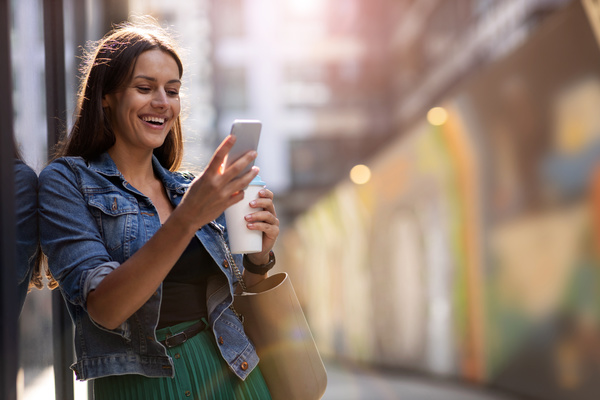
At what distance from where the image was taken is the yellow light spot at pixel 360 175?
12.2m

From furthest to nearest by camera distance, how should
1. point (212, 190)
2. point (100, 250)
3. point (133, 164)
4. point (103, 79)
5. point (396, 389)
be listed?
1. point (396, 389)
2. point (133, 164)
3. point (103, 79)
4. point (100, 250)
5. point (212, 190)

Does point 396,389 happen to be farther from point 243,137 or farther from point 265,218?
point 243,137

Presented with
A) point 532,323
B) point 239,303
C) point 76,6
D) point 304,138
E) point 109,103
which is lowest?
point 304,138

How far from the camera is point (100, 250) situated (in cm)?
165

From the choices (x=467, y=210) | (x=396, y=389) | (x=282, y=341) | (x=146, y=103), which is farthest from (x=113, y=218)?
(x=396, y=389)

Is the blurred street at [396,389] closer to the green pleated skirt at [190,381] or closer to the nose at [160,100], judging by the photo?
the green pleated skirt at [190,381]

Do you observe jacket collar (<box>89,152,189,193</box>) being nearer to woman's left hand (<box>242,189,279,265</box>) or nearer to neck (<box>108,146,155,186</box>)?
neck (<box>108,146,155,186</box>)

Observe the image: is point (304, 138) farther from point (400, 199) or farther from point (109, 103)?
point (109, 103)

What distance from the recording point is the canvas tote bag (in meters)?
2.00

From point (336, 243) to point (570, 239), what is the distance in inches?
336

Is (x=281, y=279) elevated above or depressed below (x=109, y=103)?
below

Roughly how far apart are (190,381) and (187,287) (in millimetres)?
258

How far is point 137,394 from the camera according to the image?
5.82 ft

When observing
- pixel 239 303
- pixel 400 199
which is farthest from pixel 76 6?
pixel 400 199
